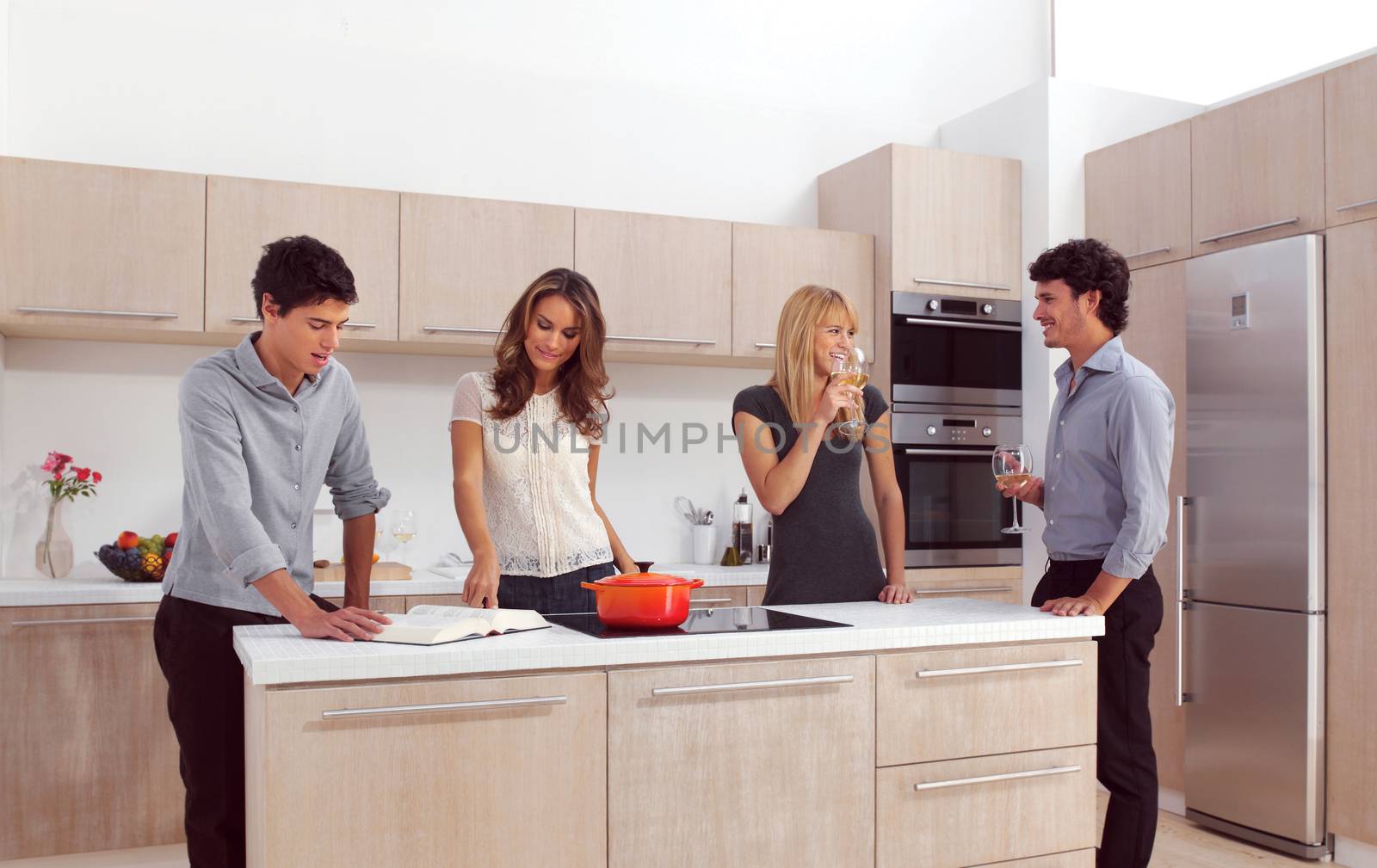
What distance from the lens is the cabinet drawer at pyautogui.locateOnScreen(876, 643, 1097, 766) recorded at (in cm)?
208

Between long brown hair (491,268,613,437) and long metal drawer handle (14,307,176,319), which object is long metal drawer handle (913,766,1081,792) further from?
long metal drawer handle (14,307,176,319)

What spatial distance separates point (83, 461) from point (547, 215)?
5.50ft

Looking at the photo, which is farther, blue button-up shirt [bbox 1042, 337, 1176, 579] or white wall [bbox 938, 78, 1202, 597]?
white wall [bbox 938, 78, 1202, 597]

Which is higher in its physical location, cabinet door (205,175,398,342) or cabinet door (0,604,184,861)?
cabinet door (205,175,398,342)

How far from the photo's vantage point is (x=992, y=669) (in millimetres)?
2152

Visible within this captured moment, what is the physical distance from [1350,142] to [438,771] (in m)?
3.10

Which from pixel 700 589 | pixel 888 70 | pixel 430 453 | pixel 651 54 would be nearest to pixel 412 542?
pixel 430 453

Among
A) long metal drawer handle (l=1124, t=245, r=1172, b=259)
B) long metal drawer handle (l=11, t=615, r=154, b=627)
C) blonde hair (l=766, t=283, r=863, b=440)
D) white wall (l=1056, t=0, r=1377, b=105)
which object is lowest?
long metal drawer handle (l=11, t=615, r=154, b=627)

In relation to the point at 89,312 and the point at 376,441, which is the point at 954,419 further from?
the point at 89,312

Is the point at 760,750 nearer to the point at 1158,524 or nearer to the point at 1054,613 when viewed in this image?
the point at 1054,613

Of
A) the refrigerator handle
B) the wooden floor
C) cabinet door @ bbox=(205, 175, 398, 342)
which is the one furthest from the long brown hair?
the refrigerator handle

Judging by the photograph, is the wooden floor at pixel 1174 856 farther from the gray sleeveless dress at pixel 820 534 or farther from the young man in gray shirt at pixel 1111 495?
the gray sleeveless dress at pixel 820 534

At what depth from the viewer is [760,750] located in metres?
1.97

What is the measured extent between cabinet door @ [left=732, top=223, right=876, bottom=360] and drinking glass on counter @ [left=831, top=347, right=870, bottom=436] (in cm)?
161
